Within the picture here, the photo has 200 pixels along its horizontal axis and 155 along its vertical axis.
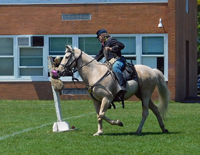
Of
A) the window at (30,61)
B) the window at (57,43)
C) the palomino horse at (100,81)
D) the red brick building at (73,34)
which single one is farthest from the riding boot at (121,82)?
the window at (30,61)

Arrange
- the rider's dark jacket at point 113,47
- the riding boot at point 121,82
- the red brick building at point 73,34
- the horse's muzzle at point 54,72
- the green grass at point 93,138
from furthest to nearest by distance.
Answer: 1. the red brick building at point 73,34
2. the rider's dark jacket at point 113,47
3. the riding boot at point 121,82
4. the horse's muzzle at point 54,72
5. the green grass at point 93,138

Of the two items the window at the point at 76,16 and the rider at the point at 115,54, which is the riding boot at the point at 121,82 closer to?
the rider at the point at 115,54

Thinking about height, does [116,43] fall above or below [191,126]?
above

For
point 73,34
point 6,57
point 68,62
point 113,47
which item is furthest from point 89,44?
point 68,62

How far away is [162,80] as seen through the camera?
13242 mm

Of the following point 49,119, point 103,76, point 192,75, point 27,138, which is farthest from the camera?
point 192,75

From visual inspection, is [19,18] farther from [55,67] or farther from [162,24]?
[55,67]

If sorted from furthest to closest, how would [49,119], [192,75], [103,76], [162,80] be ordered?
[192,75]
[49,119]
[162,80]
[103,76]

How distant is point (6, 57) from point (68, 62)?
586 inches

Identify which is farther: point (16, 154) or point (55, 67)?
point (55, 67)

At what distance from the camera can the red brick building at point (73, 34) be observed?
2547 centimetres

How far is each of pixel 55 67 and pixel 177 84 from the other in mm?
14802

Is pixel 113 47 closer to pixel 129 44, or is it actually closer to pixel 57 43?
pixel 129 44

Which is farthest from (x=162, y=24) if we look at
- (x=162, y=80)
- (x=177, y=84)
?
(x=162, y=80)
